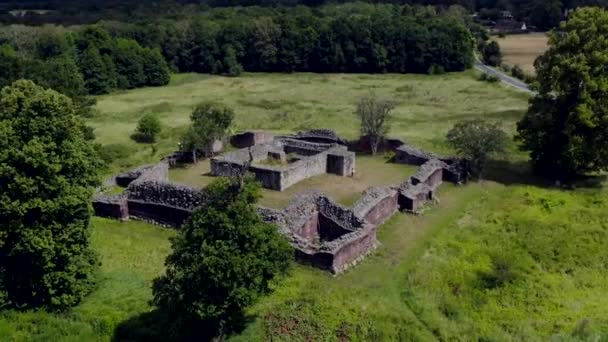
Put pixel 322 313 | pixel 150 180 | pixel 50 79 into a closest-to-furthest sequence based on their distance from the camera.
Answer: pixel 322 313
pixel 150 180
pixel 50 79

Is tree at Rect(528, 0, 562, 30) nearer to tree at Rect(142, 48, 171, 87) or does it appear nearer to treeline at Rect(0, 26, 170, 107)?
treeline at Rect(0, 26, 170, 107)

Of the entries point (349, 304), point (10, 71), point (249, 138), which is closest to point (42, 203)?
point (349, 304)

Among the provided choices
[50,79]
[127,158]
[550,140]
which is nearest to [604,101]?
[550,140]

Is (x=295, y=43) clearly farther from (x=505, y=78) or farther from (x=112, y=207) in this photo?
(x=112, y=207)

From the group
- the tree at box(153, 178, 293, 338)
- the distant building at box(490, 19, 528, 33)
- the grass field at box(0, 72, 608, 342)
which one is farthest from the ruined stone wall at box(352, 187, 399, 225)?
the distant building at box(490, 19, 528, 33)

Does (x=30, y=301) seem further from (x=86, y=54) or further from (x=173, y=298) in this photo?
(x=86, y=54)
